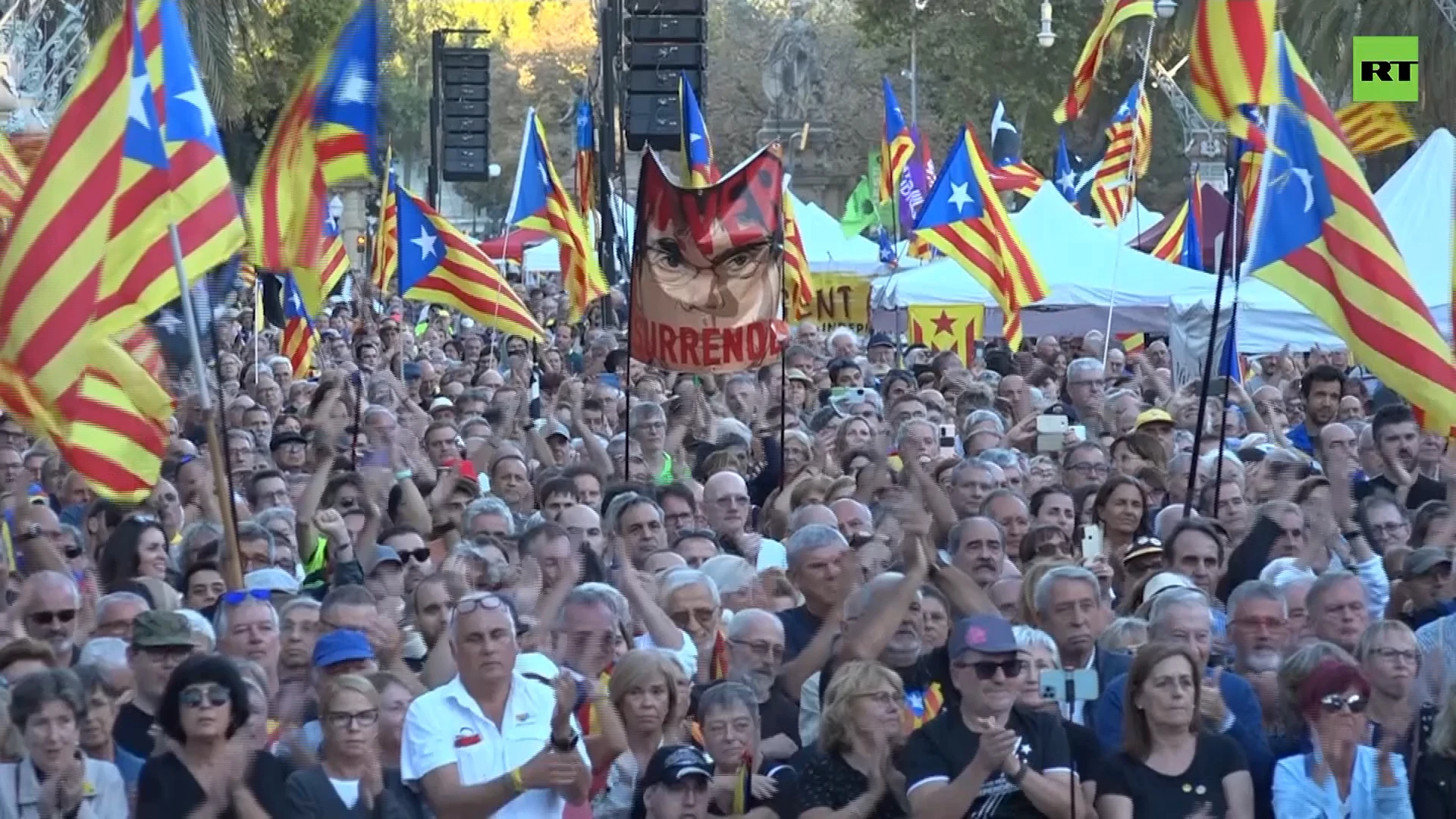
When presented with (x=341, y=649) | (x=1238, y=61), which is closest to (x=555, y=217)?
(x=1238, y=61)

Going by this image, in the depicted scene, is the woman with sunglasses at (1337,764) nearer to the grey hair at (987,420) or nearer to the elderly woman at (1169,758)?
the elderly woman at (1169,758)

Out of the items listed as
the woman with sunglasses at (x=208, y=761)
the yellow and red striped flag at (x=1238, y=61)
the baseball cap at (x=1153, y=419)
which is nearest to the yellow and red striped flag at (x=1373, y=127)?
the baseball cap at (x=1153, y=419)

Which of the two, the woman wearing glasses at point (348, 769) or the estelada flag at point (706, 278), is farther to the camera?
the estelada flag at point (706, 278)

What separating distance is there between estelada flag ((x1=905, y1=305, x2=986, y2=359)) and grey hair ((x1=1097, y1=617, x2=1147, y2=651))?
15774 mm

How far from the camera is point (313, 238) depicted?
1324 cm

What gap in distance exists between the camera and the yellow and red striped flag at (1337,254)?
1002cm

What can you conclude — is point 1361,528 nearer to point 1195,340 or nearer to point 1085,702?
point 1085,702

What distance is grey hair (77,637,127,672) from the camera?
8.23 metres

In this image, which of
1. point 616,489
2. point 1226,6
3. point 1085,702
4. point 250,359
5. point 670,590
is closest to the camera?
point 1085,702

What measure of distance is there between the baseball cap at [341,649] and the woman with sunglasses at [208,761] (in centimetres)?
70

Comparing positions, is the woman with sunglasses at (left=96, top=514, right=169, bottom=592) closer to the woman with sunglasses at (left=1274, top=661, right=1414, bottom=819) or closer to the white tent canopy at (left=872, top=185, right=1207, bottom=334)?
the woman with sunglasses at (left=1274, top=661, right=1414, bottom=819)

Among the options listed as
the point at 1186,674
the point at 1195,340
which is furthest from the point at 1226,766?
the point at 1195,340

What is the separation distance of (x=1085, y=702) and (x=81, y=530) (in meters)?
5.82

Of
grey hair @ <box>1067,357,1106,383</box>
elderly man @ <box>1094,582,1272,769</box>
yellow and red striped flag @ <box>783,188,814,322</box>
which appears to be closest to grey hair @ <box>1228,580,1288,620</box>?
elderly man @ <box>1094,582,1272,769</box>
